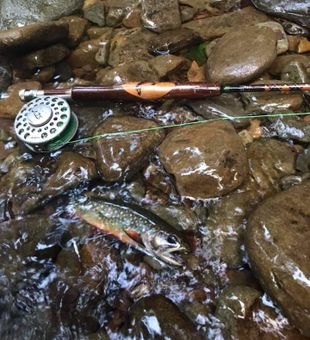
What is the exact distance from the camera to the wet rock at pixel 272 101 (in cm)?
399

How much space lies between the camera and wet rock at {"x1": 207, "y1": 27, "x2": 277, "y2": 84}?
4062 mm

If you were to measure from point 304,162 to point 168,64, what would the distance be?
5.96ft

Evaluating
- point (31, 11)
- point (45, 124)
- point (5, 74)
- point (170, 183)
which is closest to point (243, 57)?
point (170, 183)

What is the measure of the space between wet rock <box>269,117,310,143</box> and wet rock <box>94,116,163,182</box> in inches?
43.2

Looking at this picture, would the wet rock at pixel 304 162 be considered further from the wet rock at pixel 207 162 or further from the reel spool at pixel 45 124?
the reel spool at pixel 45 124

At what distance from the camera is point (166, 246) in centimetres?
313

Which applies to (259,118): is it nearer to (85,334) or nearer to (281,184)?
(281,184)

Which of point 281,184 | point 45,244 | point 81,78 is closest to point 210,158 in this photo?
point 281,184

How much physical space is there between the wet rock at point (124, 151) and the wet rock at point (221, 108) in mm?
482

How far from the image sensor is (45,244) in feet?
11.3

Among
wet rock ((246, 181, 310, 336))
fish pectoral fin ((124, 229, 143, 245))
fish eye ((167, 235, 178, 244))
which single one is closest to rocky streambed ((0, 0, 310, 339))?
wet rock ((246, 181, 310, 336))

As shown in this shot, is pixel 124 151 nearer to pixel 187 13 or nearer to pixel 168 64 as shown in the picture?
pixel 168 64

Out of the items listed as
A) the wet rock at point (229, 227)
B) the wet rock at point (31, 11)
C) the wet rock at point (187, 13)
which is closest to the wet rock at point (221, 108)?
the wet rock at point (229, 227)

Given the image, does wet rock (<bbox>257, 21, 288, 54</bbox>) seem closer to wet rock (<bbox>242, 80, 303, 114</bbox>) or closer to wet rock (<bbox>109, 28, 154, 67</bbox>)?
wet rock (<bbox>242, 80, 303, 114</bbox>)
